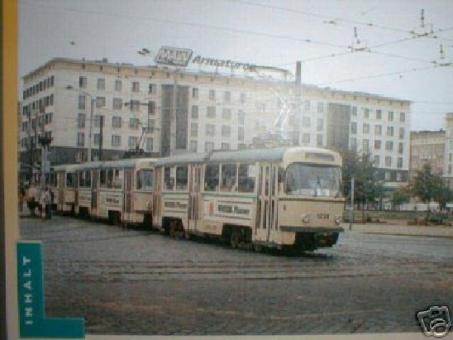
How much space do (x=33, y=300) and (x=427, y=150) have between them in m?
2.95

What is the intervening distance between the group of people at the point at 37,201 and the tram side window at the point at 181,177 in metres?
0.87

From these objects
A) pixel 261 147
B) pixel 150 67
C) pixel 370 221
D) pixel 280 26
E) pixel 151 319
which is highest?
pixel 280 26

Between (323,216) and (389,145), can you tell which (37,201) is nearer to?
(323,216)

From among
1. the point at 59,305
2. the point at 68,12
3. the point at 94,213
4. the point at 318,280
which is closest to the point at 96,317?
the point at 59,305

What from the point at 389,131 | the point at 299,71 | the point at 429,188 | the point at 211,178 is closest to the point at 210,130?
the point at 211,178

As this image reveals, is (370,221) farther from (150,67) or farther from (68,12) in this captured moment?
(68,12)

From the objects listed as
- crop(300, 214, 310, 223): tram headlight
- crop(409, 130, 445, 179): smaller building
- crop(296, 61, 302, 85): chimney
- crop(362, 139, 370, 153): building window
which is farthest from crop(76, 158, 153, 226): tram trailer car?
crop(409, 130, 445, 179): smaller building

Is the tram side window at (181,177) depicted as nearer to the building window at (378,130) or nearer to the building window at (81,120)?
the building window at (81,120)

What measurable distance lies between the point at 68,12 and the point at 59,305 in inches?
73.2

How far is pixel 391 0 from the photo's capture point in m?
4.32

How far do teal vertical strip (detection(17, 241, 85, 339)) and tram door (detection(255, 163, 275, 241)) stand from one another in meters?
1.41

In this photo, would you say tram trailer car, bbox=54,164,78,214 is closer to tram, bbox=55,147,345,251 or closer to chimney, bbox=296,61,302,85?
tram, bbox=55,147,345,251

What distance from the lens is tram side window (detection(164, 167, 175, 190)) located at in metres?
4.37

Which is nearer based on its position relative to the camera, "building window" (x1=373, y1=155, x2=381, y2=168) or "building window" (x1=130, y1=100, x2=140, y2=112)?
"building window" (x1=130, y1=100, x2=140, y2=112)
